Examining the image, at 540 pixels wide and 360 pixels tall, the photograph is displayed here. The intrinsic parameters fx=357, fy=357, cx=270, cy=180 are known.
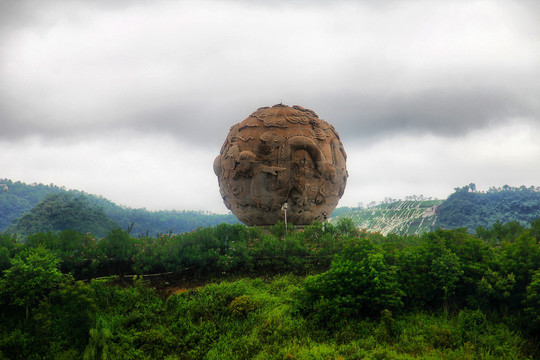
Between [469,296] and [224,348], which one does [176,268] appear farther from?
[469,296]

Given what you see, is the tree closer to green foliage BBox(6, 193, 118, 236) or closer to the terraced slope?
green foliage BBox(6, 193, 118, 236)

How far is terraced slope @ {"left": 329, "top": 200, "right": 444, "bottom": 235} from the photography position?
25.8 m

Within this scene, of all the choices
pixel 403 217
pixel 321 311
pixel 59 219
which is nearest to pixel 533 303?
pixel 321 311

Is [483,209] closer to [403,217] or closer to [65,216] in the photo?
[403,217]

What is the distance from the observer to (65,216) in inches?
952

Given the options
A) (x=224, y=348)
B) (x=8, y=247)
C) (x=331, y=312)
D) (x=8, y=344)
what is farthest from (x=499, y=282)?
(x=8, y=247)

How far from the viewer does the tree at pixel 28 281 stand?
629 centimetres

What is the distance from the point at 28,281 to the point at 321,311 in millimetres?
5184

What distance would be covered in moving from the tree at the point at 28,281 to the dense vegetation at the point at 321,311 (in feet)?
0.07

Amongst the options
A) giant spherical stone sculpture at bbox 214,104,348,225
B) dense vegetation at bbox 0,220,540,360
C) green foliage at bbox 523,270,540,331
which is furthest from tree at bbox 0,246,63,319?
green foliage at bbox 523,270,540,331

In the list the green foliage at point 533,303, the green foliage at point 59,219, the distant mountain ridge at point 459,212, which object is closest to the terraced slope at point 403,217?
the distant mountain ridge at point 459,212

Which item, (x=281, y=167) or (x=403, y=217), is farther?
(x=403, y=217)

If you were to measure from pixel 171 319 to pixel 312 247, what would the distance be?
176 inches

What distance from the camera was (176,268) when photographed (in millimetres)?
9062
